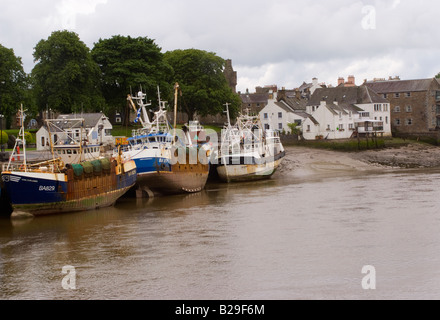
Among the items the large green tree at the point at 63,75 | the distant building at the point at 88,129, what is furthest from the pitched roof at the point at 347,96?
the distant building at the point at 88,129

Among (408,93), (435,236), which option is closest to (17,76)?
(435,236)

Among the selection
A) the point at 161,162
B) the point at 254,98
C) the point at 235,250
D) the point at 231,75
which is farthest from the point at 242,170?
the point at 231,75

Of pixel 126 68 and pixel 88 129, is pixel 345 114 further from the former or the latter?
pixel 88 129

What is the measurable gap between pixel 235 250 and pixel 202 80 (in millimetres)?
57619

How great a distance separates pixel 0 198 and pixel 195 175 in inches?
582

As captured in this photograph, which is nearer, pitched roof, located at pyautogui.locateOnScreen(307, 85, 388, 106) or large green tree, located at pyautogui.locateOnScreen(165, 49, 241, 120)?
large green tree, located at pyautogui.locateOnScreen(165, 49, 241, 120)

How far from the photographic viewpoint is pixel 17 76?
58906mm

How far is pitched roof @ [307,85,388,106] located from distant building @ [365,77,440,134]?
4.68m

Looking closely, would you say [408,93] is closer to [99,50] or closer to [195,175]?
[99,50]

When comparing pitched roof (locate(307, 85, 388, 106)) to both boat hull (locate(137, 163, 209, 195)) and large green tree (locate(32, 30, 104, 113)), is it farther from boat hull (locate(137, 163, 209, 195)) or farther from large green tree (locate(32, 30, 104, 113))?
boat hull (locate(137, 163, 209, 195))

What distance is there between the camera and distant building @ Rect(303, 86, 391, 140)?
7581 cm

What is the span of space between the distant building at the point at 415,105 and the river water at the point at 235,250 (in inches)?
2072

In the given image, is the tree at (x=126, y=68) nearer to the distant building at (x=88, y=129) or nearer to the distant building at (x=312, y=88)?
the distant building at (x=88, y=129)

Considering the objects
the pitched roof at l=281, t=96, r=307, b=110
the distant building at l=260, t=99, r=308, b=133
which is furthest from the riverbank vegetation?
the pitched roof at l=281, t=96, r=307, b=110
